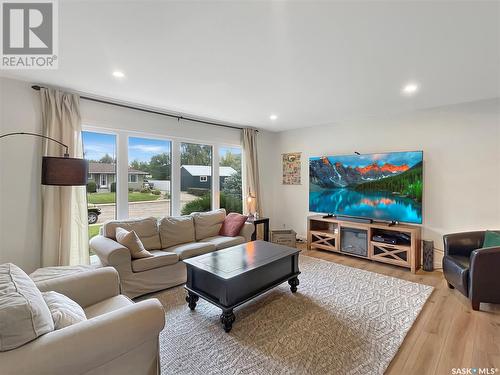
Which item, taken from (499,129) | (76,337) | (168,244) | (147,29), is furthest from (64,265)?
(499,129)

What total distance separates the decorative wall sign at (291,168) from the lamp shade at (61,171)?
398 centimetres

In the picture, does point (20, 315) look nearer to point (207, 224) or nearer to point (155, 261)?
point (155, 261)

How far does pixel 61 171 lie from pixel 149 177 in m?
1.48

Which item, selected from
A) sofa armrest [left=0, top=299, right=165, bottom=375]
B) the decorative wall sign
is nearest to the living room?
sofa armrest [left=0, top=299, right=165, bottom=375]

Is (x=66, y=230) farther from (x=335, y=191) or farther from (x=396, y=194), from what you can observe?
(x=396, y=194)

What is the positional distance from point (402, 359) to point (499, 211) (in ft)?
8.90

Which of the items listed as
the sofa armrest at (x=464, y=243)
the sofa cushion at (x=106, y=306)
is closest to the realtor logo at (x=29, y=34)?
the sofa cushion at (x=106, y=306)

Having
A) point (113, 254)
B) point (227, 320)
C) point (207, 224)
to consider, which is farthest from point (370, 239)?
point (113, 254)

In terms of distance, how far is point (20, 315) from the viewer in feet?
3.50

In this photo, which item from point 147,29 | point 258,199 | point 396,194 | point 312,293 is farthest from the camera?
point 258,199

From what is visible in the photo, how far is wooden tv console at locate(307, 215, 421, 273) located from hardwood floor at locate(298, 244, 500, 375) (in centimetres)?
70

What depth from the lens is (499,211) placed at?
10.5 ft

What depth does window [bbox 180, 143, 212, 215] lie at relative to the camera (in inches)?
171

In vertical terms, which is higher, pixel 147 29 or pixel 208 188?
pixel 147 29
